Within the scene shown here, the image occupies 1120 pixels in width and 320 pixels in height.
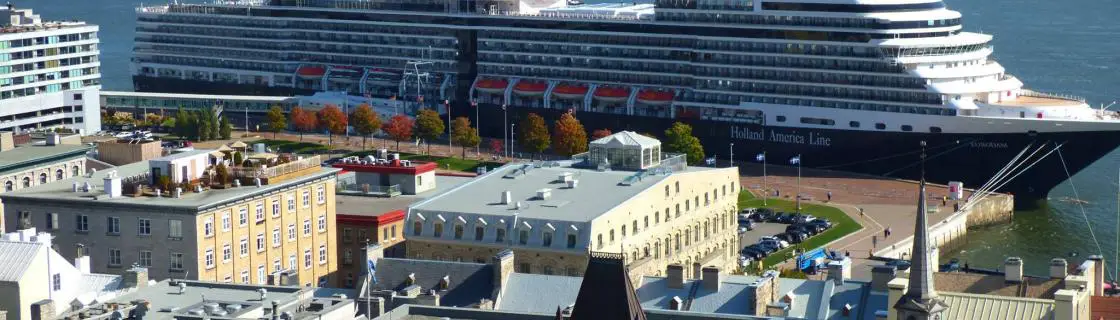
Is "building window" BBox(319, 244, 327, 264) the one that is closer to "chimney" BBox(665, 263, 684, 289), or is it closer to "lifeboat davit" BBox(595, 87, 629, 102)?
"chimney" BBox(665, 263, 684, 289)

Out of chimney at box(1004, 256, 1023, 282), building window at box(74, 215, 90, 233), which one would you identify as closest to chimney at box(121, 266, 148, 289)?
building window at box(74, 215, 90, 233)

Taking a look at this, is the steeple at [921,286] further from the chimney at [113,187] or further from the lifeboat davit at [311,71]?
the lifeboat davit at [311,71]

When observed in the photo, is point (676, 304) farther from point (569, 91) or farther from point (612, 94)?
point (569, 91)

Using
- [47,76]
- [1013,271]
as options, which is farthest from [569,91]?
[1013,271]

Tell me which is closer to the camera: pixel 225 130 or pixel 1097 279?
pixel 1097 279

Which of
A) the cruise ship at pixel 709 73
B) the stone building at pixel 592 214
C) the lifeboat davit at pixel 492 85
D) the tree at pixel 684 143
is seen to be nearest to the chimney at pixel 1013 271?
the stone building at pixel 592 214

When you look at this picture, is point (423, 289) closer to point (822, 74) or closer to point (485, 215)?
point (485, 215)
